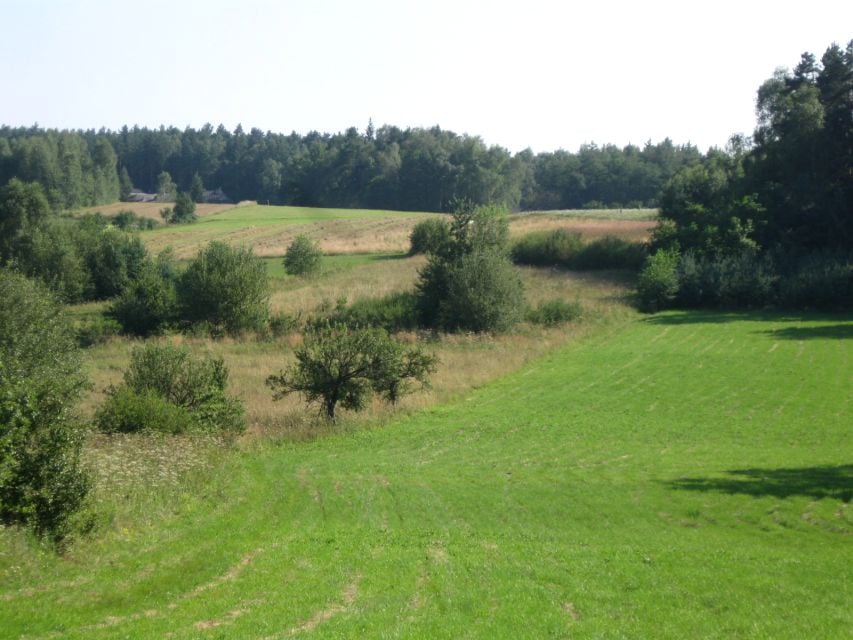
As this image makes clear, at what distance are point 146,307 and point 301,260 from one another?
17673 millimetres

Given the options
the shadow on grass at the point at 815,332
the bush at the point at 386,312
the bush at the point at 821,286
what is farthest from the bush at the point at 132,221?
the shadow on grass at the point at 815,332

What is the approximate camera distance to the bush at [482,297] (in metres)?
48.3

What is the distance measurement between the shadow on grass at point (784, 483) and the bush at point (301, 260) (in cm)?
5378

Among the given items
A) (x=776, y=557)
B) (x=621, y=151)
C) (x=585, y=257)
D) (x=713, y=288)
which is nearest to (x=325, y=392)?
(x=776, y=557)

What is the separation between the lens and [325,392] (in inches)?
1116

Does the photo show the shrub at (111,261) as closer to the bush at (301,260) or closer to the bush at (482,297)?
the bush at (301,260)

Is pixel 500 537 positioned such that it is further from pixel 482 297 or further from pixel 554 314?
pixel 554 314

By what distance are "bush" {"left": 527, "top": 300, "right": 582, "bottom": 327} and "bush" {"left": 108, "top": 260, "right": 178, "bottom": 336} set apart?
79.7ft

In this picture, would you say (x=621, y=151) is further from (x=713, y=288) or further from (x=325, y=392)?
(x=325, y=392)

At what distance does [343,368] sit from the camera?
93.5 ft

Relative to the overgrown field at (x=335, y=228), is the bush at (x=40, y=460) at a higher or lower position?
lower

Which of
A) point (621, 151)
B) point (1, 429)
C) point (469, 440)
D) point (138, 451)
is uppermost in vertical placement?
point (621, 151)

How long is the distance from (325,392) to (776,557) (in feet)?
59.1

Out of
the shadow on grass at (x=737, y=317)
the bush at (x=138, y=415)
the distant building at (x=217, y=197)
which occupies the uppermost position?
the distant building at (x=217, y=197)
